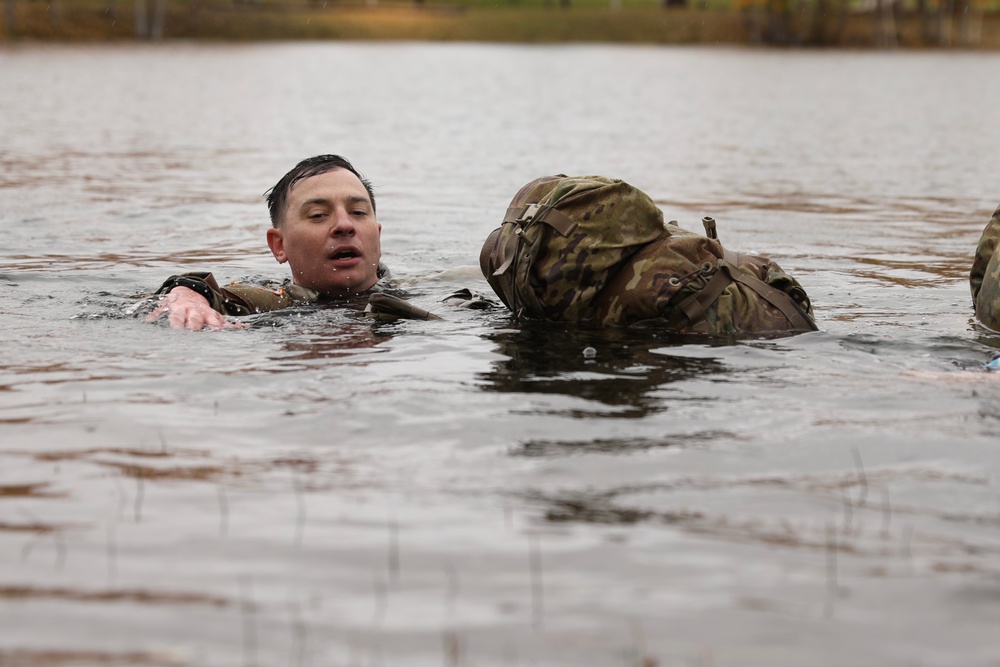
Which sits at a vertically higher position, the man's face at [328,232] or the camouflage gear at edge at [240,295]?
the man's face at [328,232]

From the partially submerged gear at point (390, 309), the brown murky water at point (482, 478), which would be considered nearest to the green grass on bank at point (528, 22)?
the brown murky water at point (482, 478)

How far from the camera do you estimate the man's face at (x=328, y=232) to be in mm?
7844

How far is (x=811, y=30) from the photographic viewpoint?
9006cm

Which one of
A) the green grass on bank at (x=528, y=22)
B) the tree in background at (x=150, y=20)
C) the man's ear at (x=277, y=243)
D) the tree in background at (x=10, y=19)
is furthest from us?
the green grass on bank at (x=528, y=22)

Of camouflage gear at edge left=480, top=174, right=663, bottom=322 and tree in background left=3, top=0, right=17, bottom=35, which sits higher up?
tree in background left=3, top=0, right=17, bottom=35

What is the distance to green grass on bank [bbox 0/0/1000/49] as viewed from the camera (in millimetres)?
79688

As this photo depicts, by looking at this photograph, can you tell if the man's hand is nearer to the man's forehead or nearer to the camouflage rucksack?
the man's forehead

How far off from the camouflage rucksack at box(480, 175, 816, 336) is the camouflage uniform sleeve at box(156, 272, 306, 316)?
1.69 metres

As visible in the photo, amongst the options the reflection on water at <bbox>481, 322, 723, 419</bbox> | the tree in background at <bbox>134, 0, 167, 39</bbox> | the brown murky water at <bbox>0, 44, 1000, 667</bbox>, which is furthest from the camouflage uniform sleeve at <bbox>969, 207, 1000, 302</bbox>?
the tree in background at <bbox>134, 0, 167, 39</bbox>

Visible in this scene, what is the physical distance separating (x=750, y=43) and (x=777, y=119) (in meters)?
62.6

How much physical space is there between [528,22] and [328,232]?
286 ft

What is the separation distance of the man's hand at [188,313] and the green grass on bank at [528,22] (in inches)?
2837

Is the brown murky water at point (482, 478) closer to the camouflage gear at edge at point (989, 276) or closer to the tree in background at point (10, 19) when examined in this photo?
the camouflage gear at edge at point (989, 276)

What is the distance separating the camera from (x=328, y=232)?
783 cm
